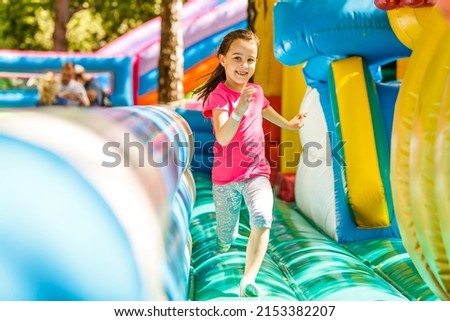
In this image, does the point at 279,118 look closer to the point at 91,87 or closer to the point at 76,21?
the point at 91,87

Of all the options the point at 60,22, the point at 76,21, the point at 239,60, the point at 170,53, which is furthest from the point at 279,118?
the point at 76,21

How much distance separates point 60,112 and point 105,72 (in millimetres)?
5471

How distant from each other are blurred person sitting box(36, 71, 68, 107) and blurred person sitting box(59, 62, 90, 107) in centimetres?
5

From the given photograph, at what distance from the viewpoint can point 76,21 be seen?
494 inches

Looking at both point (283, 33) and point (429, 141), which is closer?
point (429, 141)

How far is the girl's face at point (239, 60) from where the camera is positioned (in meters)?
1.92

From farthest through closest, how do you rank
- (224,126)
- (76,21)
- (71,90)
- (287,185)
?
(76,21) < (71,90) < (287,185) < (224,126)

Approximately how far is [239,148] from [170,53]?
166 inches

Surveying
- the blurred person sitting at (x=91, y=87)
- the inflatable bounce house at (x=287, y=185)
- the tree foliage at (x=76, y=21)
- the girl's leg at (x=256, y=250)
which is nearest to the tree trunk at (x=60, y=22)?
the tree foliage at (x=76, y=21)

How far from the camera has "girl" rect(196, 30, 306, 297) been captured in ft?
6.16

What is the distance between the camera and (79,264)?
1.18 metres

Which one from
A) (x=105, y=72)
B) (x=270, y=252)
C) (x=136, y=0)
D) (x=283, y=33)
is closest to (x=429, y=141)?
(x=270, y=252)

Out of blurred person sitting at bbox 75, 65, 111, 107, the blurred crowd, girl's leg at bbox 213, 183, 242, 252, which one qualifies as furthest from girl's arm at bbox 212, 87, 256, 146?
blurred person sitting at bbox 75, 65, 111, 107
